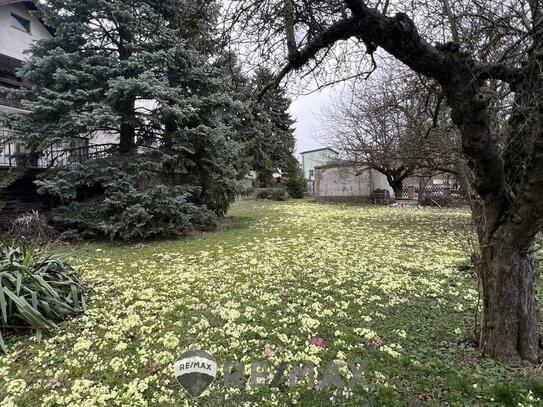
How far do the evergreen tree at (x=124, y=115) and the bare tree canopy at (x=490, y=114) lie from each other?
4240 mm

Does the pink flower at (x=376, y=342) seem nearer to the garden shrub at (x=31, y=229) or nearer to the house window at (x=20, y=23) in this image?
the garden shrub at (x=31, y=229)

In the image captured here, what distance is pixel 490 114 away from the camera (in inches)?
108

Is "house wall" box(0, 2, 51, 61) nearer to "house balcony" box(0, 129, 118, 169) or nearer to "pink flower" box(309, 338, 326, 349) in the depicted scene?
"house balcony" box(0, 129, 118, 169)

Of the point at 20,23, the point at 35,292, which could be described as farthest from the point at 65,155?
the point at 20,23

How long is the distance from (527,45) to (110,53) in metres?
8.14

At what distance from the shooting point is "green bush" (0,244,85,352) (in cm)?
310

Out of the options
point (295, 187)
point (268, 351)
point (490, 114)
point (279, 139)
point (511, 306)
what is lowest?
point (268, 351)

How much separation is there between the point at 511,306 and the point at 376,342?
1.09 meters

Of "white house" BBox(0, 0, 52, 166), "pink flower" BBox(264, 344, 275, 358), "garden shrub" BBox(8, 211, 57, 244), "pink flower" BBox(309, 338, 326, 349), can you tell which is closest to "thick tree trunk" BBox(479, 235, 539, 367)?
"pink flower" BBox(309, 338, 326, 349)

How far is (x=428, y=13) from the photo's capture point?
3887 mm

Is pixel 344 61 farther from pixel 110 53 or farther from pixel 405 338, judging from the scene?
pixel 110 53

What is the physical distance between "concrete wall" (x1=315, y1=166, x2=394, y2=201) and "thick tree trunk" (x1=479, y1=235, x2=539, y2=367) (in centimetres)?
1420

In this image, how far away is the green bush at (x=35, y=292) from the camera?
10.2ft

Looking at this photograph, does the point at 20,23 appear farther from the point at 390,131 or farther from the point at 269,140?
the point at 390,131
